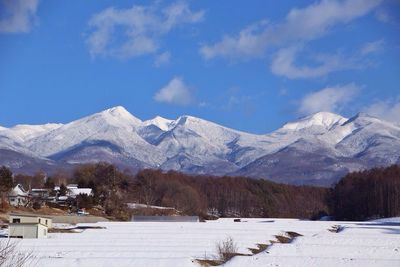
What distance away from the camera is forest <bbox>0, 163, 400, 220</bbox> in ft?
328

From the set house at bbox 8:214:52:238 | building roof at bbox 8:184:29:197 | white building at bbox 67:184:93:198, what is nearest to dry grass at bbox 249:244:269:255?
house at bbox 8:214:52:238

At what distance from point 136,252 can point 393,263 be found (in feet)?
42.4

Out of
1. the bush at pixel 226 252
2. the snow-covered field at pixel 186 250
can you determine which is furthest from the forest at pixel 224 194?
the bush at pixel 226 252

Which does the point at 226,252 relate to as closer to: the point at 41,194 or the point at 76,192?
the point at 41,194

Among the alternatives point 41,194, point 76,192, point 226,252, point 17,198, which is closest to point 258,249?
point 226,252

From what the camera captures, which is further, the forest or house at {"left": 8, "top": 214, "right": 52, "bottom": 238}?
the forest

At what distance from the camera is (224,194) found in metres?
136

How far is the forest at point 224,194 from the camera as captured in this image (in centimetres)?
9988

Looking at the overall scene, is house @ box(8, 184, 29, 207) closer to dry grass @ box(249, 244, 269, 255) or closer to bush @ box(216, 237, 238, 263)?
dry grass @ box(249, 244, 269, 255)

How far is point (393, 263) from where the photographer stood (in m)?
31.6

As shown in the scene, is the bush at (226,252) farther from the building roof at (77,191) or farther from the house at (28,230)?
Answer: the building roof at (77,191)

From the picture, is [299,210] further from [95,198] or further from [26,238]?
[26,238]

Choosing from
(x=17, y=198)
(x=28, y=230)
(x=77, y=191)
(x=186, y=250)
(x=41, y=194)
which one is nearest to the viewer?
(x=186, y=250)

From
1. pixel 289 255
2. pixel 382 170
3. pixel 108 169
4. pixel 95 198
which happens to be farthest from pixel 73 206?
pixel 382 170
